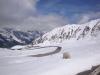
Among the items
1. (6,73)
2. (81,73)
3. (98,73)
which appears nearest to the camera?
(98,73)

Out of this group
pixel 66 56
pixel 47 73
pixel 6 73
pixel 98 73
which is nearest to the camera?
pixel 98 73

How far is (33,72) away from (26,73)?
1.03m

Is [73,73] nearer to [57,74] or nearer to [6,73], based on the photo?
[57,74]

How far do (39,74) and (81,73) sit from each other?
545cm

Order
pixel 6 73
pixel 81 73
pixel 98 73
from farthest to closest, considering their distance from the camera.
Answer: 1. pixel 6 73
2. pixel 81 73
3. pixel 98 73

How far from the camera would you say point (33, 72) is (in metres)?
25.8

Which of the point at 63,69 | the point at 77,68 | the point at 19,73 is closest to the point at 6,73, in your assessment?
the point at 19,73

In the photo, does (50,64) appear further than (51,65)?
Yes

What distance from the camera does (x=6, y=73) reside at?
86.4 ft

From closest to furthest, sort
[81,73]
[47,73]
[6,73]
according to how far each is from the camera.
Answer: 1. [81,73]
2. [47,73]
3. [6,73]

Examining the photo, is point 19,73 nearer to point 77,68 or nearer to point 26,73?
point 26,73

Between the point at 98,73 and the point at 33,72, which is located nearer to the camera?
the point at 98,73

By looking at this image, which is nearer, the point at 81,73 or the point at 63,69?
the point at 81,73

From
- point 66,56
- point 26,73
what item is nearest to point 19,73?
point 26,73
